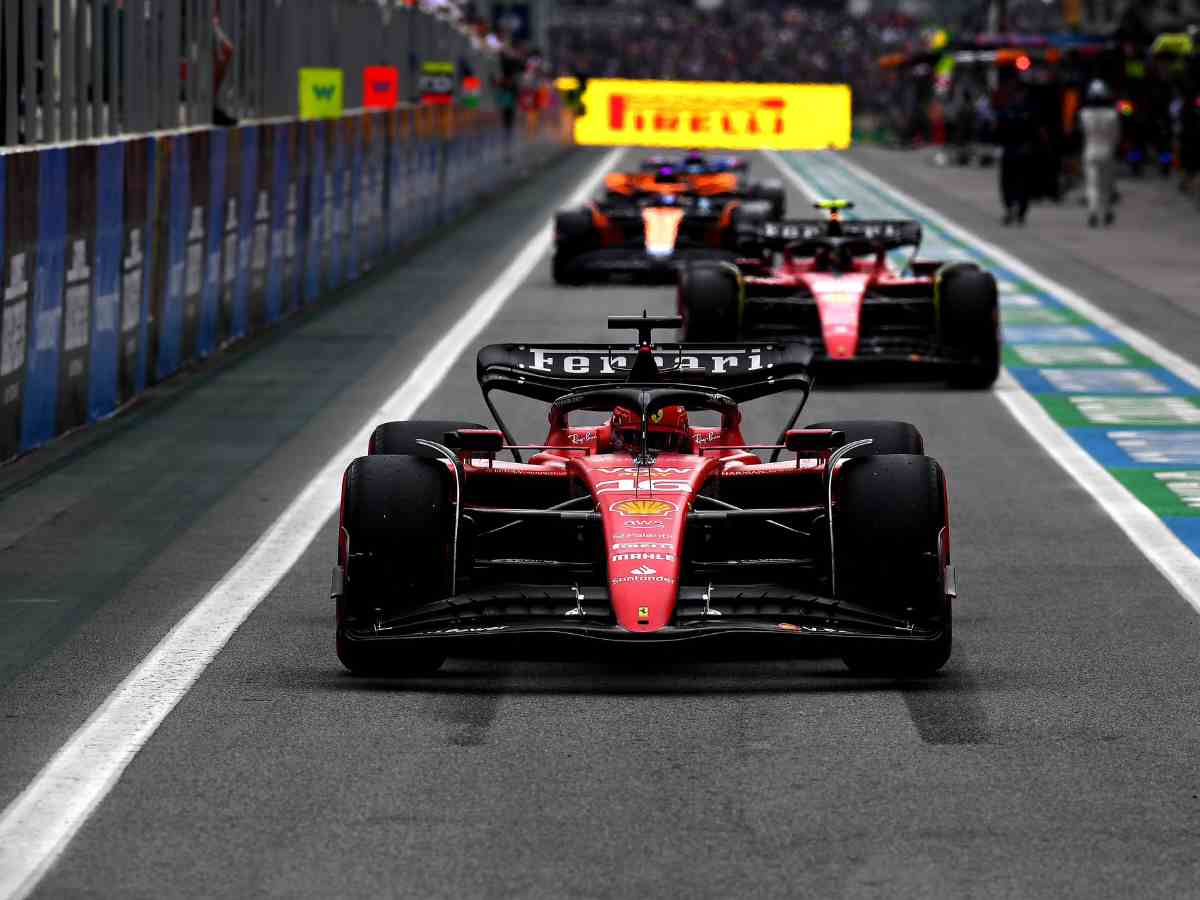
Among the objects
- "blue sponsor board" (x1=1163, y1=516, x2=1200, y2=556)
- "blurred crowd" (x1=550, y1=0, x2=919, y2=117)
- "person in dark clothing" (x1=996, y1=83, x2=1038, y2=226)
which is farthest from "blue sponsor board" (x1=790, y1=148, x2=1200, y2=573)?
"blurred crowd" (x1=550, y1=0, x2=919, y2=117)

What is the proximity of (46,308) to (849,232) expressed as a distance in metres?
6.99

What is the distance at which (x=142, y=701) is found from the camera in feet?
26.5

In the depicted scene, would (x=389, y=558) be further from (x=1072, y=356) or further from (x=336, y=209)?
(x=336, y=209)

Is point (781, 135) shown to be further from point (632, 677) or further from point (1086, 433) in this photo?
point (632, 677)

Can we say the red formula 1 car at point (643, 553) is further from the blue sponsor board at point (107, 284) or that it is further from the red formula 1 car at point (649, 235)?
the red formula 1 car at point (649, 235)

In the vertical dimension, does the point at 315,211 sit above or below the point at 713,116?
below

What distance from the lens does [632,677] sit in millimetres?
8508

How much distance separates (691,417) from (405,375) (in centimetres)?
343

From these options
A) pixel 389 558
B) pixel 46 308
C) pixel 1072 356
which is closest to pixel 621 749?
pixel 389 558

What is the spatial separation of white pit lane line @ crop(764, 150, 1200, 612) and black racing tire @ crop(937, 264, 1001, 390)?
0.22m

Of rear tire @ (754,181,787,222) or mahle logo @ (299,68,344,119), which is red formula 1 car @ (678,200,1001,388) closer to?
mahle logo @ (299,68,344,119)

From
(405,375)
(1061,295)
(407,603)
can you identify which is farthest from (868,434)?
(1061,295)

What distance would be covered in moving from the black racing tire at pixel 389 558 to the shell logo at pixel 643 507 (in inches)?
21.3

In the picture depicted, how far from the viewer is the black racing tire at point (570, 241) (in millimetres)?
28141
